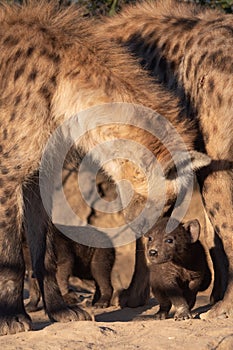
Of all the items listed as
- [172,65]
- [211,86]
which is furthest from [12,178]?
[172,65]

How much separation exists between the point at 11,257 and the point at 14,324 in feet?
1.31

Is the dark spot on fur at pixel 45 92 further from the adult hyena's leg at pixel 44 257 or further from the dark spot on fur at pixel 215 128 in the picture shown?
the dark spot on fur at pixel 215 128

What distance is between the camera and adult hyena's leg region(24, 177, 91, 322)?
611cm

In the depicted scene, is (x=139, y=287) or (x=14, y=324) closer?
(x=14, y=324)

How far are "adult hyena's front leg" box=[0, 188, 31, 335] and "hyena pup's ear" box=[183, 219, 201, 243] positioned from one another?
3.65ft

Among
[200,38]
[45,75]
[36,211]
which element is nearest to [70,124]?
[45,75]

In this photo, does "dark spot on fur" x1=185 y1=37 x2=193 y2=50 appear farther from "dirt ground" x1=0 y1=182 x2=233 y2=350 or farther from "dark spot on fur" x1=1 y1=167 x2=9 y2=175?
"dirt ground" x1=0 y1=182 x2=233 y2=350

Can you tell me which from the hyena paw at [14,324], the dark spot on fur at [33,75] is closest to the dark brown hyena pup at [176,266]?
the hyena paw at [14,324]

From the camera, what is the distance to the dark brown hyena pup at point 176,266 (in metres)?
6.00

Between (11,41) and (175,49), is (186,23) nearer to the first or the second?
(175,49)

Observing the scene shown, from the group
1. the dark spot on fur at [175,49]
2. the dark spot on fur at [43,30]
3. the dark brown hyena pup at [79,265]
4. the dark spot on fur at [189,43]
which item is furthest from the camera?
the dark brown hyena pup at [79,265]

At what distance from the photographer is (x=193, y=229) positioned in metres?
6.29

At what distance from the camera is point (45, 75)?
6020 mm

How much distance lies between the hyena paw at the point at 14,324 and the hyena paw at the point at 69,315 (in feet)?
1.16
